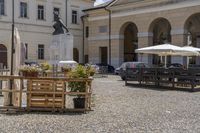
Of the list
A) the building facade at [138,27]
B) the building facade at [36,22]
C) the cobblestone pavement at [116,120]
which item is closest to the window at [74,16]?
the building facade at [36,22]

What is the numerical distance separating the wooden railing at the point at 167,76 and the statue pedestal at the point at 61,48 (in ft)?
17.3

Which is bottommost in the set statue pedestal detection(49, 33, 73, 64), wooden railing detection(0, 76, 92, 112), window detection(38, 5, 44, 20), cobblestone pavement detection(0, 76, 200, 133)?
cobblestone pavement detection(0, 76, 200, 133)

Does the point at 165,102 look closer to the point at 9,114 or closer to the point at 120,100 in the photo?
the point at 120,100

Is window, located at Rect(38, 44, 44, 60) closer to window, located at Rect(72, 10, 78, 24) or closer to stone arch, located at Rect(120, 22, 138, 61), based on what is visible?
window, located at Rect(72, 10, 78, 24)

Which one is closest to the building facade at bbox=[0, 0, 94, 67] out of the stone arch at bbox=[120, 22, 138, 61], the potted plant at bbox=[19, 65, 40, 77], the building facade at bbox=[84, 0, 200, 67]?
the building facade at bbox=[84, 0, 200, 67]

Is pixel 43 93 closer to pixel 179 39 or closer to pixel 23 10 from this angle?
pixel 179 39

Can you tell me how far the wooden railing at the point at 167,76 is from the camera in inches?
741

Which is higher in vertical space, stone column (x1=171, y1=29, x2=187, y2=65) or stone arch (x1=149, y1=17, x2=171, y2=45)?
stone arch (x1=149, y1=17, x2=171, y2=45)

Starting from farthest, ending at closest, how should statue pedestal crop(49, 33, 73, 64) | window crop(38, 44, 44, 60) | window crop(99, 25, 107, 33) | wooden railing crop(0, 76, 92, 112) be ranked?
window crop(38, 44, 44, 60) → window crop(99, 25, 107, 33) → statue pedestal crop(49, 33, 73, 64) → wooden railing crop(0, 76, 92, 112)

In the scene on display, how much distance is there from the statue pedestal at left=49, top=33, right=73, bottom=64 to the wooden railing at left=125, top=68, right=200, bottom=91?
5280mm

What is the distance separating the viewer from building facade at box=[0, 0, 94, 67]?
40.2m

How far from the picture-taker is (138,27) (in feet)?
125

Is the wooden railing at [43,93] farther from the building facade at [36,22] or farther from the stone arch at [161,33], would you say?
the stone arch at [161,33]

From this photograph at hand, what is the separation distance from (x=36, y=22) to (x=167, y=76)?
25.9 meters
